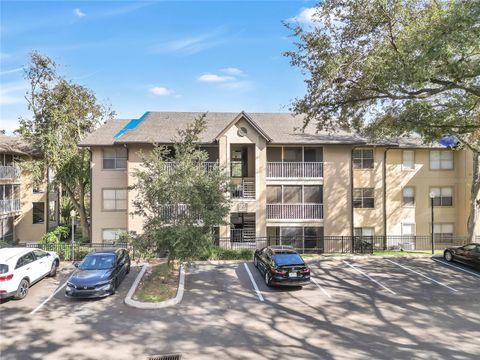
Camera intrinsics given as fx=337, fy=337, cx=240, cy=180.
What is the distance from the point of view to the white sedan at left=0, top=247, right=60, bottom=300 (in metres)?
13.3

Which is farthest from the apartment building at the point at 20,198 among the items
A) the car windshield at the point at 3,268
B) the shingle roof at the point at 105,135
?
the car windshield at the point at 3,268

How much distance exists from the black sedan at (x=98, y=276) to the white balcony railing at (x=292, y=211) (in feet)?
36.7

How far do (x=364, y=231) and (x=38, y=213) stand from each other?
92.2ft

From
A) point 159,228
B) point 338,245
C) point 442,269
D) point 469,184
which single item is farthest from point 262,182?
point 469,184

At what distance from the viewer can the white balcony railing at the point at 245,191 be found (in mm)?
23406

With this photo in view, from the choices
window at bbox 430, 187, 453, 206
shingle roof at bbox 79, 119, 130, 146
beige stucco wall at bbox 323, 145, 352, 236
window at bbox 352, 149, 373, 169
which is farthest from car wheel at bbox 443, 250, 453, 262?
shingle roof at bbox 79, 119, 130, 146

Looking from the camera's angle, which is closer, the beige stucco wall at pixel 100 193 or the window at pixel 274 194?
the window at pixel 274 194

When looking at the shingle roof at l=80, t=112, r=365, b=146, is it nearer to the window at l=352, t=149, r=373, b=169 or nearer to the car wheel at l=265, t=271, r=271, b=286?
the window at l=352, t=149, r=373, b=169

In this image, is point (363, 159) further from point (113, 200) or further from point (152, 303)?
point (152, 303)

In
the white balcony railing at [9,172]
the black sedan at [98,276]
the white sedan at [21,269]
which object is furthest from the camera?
the white balcony railing at [9,172]

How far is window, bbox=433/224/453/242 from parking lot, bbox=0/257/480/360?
10.1 metres

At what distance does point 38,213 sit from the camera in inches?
1195

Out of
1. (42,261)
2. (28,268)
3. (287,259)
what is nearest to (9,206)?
(42,261)

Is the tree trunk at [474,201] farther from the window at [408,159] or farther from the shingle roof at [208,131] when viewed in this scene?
the shingle roof at [208,131]
